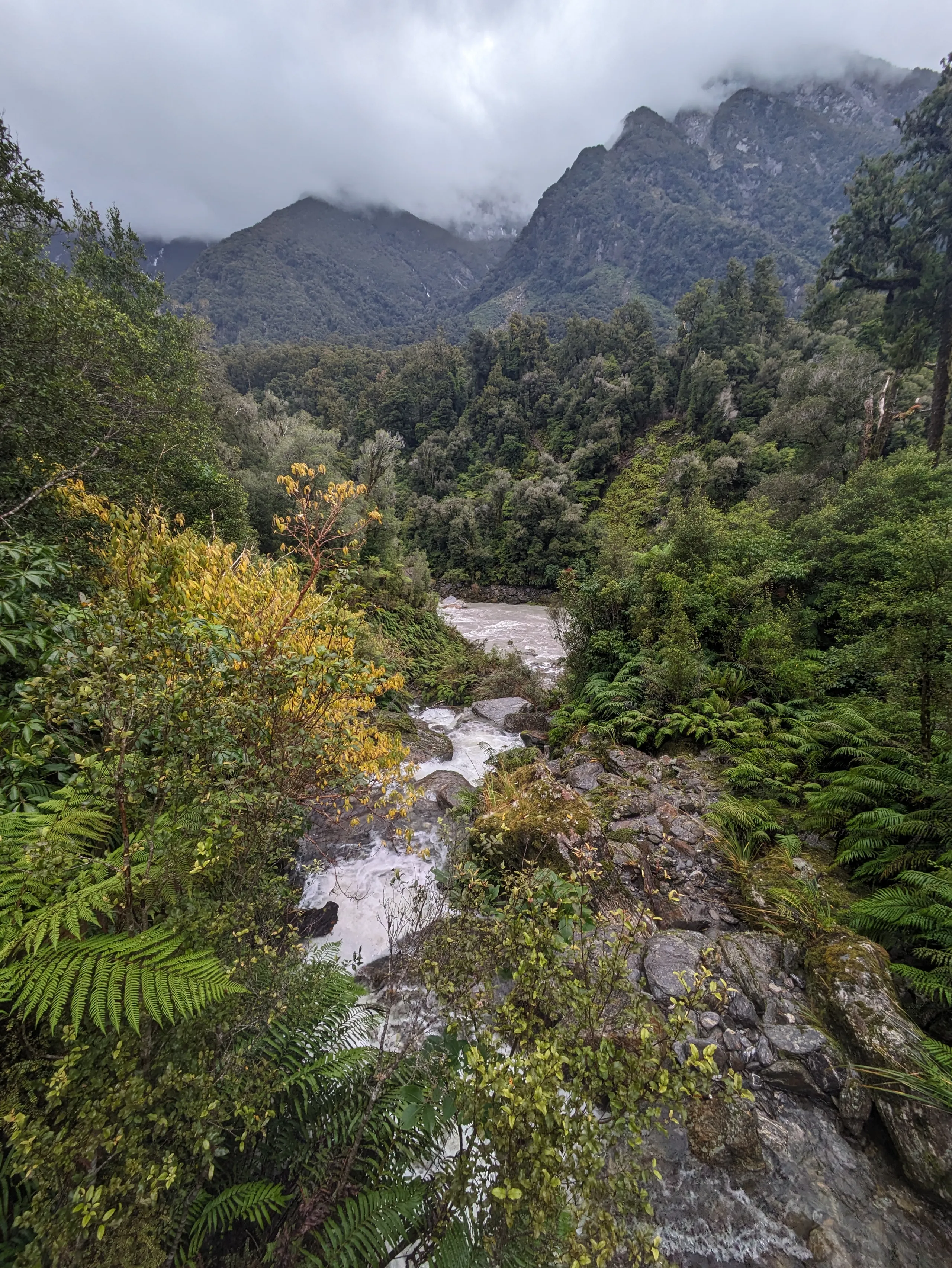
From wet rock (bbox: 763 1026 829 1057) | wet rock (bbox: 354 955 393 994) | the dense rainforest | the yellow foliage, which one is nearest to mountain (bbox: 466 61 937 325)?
the dense rainforest

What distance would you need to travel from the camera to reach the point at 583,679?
11266mm

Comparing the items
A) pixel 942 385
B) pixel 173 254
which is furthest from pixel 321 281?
pixel 942 385

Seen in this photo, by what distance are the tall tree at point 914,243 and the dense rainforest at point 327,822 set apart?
0.34m

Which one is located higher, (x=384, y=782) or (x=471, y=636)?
(x=384, y=782)

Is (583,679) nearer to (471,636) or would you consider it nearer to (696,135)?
(471,636)

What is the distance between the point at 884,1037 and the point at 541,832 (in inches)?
121

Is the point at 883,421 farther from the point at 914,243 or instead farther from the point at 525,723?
the point at 525,723

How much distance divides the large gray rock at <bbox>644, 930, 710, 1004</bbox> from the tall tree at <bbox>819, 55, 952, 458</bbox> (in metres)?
15.0

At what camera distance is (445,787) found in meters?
Result: 7.90

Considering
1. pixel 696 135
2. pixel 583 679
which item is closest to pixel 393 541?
pixel 583 679

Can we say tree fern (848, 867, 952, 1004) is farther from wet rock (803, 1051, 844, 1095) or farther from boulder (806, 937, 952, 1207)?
wet rock (803, 1051, 844, 1095)

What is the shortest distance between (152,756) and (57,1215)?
165 cm

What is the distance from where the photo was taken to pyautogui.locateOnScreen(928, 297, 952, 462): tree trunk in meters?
12.6

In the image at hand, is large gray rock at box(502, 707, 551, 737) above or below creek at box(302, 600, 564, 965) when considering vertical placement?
above
